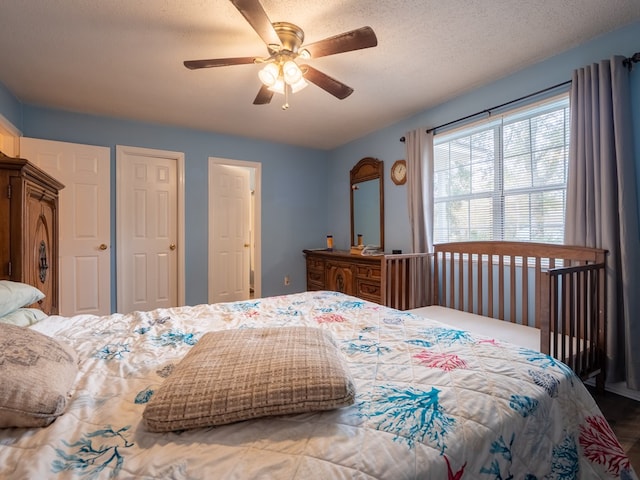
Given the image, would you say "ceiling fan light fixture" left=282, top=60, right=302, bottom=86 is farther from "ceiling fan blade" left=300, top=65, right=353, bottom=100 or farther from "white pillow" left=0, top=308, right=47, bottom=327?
"white pillow" left=0, top=308, right=47, bottom=327

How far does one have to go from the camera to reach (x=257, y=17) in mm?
1511

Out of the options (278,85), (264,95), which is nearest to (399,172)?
(264,95)

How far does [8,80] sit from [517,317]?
4.49 meters

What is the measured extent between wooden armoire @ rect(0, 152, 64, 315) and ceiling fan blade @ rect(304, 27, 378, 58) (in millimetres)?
1620

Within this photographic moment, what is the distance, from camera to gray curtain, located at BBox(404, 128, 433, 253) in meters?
3.12

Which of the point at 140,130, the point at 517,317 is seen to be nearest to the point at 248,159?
the point at 140,130

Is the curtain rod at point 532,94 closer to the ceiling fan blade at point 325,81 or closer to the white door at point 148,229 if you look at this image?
the ceiling fan blade at point 325,81

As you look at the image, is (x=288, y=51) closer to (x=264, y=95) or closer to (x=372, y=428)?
(x=264, y=95)

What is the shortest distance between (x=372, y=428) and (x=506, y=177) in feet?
8.36

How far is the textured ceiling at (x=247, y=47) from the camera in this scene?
181cm

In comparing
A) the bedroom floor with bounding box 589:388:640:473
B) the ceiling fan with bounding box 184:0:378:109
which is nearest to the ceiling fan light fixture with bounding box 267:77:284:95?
the ceiling fan with bounding box 184:0:378:109

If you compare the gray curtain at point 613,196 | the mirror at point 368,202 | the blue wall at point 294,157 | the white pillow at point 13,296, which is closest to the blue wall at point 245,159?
the blue wall at point 294,157

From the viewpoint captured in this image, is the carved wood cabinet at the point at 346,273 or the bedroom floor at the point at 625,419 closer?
the bedroom floor at the point at 625,419

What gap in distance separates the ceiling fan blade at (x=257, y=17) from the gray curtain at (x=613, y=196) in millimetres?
2006
